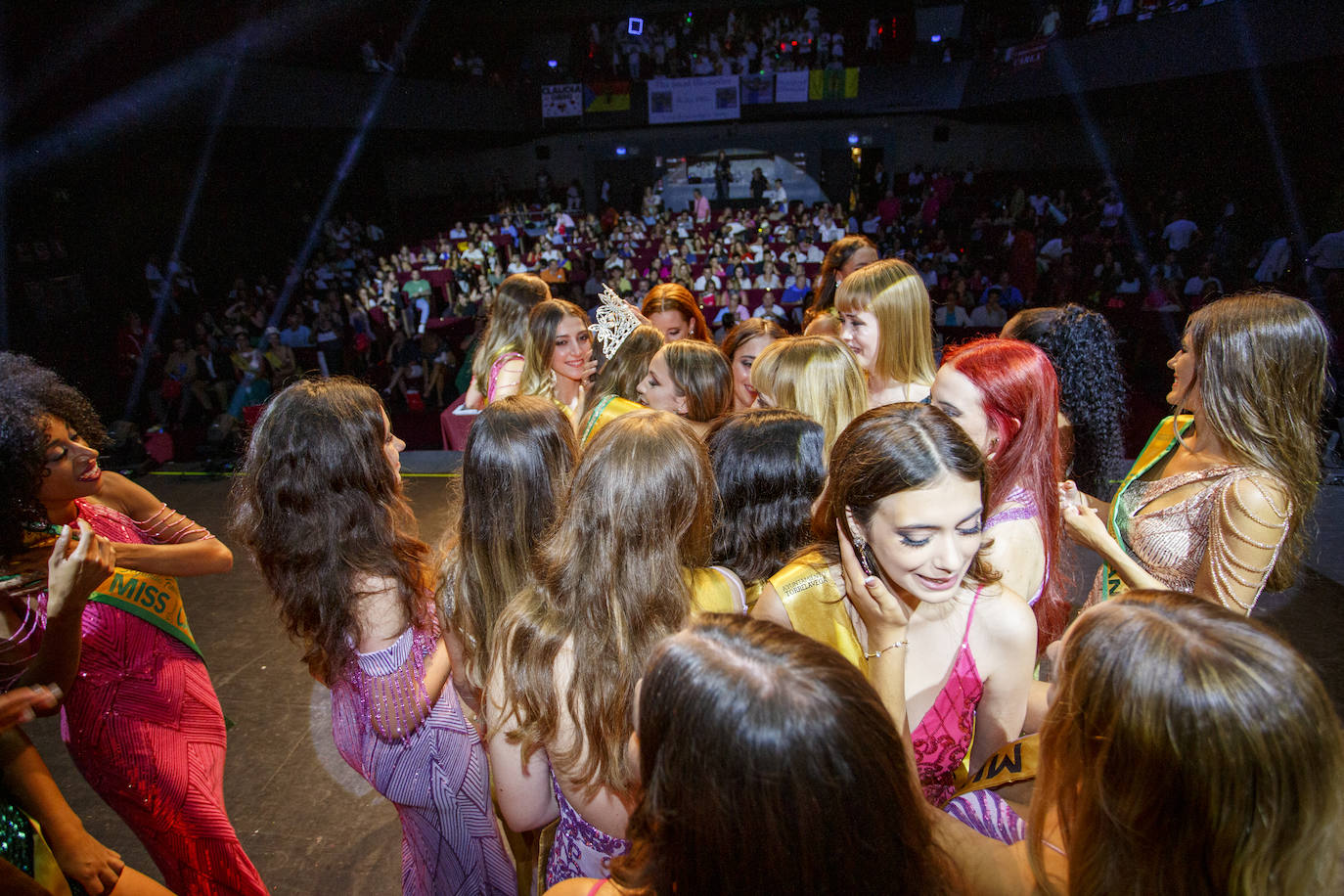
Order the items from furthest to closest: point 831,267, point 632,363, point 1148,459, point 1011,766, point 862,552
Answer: point 831,267 → point 632,363 → point 1148,459 → point 862,552 → point 1011,766

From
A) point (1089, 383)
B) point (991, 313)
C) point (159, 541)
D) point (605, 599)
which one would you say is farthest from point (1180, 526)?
point (991, 313)

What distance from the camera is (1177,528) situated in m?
2.00

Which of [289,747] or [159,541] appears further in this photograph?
[289,747]

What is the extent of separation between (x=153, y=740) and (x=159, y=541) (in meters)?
0.54

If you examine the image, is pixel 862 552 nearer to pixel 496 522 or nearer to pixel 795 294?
pixel 496 522

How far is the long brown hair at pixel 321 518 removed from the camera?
1.73 m

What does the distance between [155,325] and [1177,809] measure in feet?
44.3

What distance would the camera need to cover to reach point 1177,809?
0.86 m

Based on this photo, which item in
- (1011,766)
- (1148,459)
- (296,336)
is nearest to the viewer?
(1011,766)

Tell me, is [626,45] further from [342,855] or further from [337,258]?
[342,855]

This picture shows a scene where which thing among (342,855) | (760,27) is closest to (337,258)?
(760,27)

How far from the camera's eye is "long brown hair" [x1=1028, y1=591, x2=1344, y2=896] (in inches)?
32.3

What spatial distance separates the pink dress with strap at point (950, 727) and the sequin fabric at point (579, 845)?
26.8 inches

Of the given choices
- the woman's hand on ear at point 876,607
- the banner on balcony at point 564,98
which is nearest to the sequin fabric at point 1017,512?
the woman's hand on ear at point 876,607
